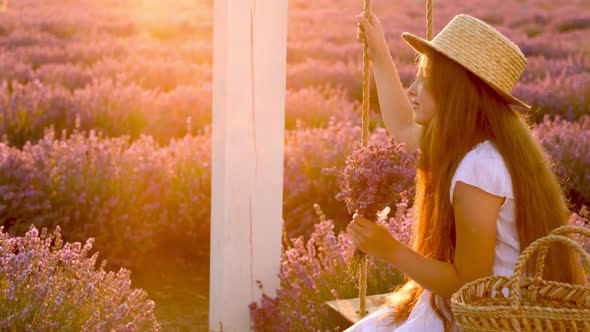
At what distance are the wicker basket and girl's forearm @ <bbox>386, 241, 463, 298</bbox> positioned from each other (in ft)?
0.52

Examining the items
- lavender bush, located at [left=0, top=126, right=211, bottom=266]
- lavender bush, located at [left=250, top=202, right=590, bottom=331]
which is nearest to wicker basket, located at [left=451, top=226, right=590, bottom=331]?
lavender bush, located at [left=250, top=202, right=590, bottom=331]

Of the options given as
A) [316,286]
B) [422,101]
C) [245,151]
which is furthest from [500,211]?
[316,286]

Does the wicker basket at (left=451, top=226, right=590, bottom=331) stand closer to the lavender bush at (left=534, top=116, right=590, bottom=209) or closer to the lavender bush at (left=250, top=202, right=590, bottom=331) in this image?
the lavender bush at (left=250, top=202, right=590, bottom=331)

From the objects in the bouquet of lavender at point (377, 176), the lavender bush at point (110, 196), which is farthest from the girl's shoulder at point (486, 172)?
the lavender bush at point (110, 196)

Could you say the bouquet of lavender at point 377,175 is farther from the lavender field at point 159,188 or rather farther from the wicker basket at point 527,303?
the wicker basket at point 527,303

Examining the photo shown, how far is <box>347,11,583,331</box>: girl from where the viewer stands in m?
1.94

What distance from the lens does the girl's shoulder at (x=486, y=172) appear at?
1940 millimetres

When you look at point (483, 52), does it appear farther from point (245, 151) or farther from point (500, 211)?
point (245, 151)

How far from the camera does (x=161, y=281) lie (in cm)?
421

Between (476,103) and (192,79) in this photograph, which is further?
A: (192,79)

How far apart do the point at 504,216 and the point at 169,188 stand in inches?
107

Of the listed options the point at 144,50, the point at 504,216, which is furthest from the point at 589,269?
the point at 144,50

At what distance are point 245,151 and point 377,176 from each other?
3.08ft

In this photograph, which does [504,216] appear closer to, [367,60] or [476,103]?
[476,103]
